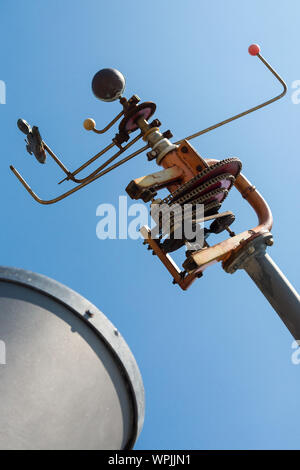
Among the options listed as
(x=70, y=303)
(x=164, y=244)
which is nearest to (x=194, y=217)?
(x=164, y=244)

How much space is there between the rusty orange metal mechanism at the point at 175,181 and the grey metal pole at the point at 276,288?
31cm

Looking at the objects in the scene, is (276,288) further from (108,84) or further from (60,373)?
(108,84)

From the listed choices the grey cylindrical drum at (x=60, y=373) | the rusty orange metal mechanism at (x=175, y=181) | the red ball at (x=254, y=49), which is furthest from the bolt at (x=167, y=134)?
the grey cylindrical drum at (x=60, y=373)

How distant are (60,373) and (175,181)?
14.7 ft

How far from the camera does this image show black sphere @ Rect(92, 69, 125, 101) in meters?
8.33

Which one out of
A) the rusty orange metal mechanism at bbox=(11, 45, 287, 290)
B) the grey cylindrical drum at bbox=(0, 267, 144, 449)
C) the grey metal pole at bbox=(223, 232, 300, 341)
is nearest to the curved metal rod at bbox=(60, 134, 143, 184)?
the rusty orange metal mechanism at bbox=(11, 45, 287, 290)

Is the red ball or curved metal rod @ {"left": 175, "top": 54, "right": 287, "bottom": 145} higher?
the red ball

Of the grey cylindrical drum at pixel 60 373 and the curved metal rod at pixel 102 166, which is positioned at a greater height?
the curved metal rod at pixel 102 166

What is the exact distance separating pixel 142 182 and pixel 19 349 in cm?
396

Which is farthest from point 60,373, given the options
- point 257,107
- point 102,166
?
point 257,107

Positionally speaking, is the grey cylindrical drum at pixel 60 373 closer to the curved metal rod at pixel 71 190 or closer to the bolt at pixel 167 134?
the curved metal rod at pixel 71 190

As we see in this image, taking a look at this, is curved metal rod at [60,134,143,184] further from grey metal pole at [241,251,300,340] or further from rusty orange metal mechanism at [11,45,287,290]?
grey metal pole at [241,251,300,340]

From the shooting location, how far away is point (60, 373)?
Result: 155 inches

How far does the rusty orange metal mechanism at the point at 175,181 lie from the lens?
6914 mm
